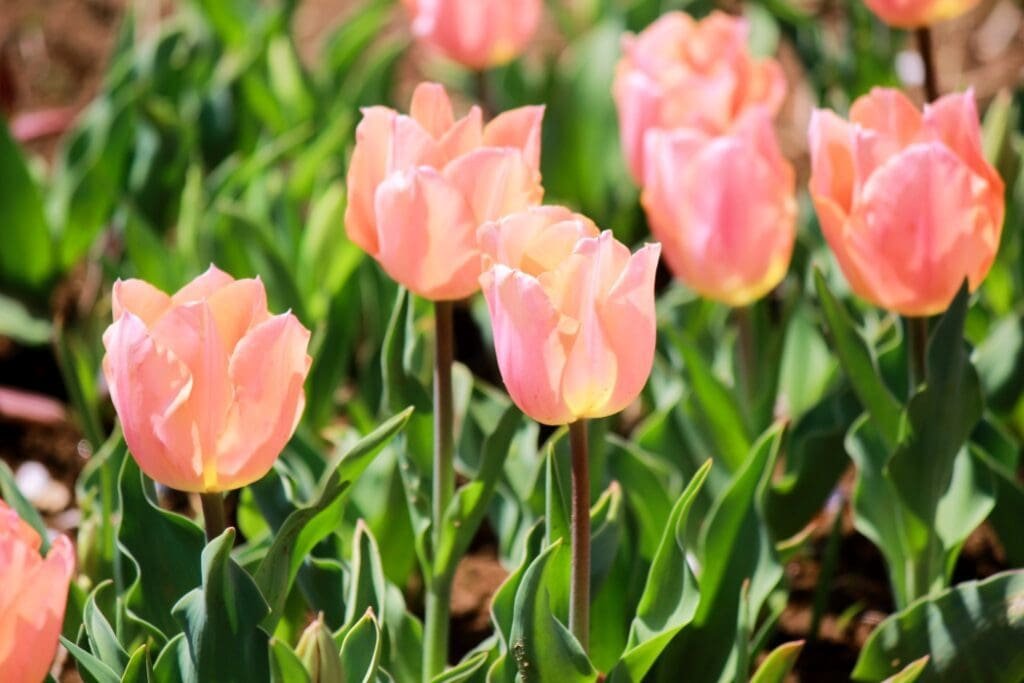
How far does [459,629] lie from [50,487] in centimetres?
70

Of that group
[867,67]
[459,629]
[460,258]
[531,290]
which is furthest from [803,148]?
[531,290]

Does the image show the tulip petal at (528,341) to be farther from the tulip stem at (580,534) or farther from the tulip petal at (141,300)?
the tulip petal at (141,300)

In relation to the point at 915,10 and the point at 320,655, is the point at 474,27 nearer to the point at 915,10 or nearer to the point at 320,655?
the point at 915,10

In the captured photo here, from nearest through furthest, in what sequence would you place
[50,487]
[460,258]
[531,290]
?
1. [531,290]
2. [460,258]
3. [50,487]

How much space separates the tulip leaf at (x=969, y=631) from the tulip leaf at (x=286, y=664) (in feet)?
1.94

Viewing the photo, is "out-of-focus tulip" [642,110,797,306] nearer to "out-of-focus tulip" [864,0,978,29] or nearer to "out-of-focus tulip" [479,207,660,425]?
"out-of-focus tulip" [864,0,978,29]

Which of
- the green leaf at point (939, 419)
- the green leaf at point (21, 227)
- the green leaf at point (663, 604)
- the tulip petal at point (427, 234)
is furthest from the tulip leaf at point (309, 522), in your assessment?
the green leaf at point (21, 227)

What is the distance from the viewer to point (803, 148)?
9.82 feet

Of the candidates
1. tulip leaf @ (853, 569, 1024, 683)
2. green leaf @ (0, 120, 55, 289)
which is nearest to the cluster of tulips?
tulip leaf @ (853, 569, 1024, 683)

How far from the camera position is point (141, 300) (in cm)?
118

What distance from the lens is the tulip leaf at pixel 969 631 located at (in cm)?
140

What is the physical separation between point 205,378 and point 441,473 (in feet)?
1.27

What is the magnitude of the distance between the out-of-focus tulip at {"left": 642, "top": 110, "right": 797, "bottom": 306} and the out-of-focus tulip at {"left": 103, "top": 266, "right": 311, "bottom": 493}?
2.05 feet

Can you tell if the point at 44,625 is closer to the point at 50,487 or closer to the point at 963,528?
the point at 963,528
